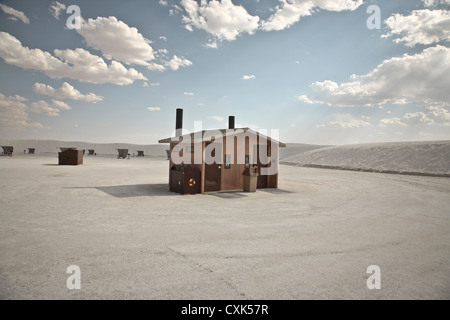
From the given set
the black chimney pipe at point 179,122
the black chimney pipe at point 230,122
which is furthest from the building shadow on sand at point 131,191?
the black chimney pipe at point 179,122

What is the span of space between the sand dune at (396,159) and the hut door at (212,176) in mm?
23534

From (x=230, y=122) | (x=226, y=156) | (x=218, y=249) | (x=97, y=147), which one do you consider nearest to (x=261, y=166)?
(x=226, y=156)

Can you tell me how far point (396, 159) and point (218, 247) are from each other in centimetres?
3676

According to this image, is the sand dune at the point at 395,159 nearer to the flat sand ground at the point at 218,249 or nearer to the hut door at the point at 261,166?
the hut door at the point at 261,166

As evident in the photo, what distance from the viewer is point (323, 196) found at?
42.7 feet

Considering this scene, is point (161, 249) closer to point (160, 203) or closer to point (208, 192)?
point (160, 203)

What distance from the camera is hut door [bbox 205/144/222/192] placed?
14.4 m

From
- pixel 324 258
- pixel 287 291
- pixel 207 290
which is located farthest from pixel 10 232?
pixel 324 258

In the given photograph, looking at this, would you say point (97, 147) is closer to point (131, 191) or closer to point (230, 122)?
point (230, 122)

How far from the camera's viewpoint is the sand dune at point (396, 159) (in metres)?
29.4

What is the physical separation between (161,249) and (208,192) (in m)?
8.38

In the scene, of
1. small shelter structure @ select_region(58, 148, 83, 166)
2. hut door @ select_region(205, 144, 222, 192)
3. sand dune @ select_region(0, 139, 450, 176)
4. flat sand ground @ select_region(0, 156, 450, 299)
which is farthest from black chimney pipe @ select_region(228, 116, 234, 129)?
sand dune @ select_region(0, 139, 450, 176)

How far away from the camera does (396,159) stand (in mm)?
34812

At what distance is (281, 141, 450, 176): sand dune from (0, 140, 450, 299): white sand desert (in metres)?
21.6
